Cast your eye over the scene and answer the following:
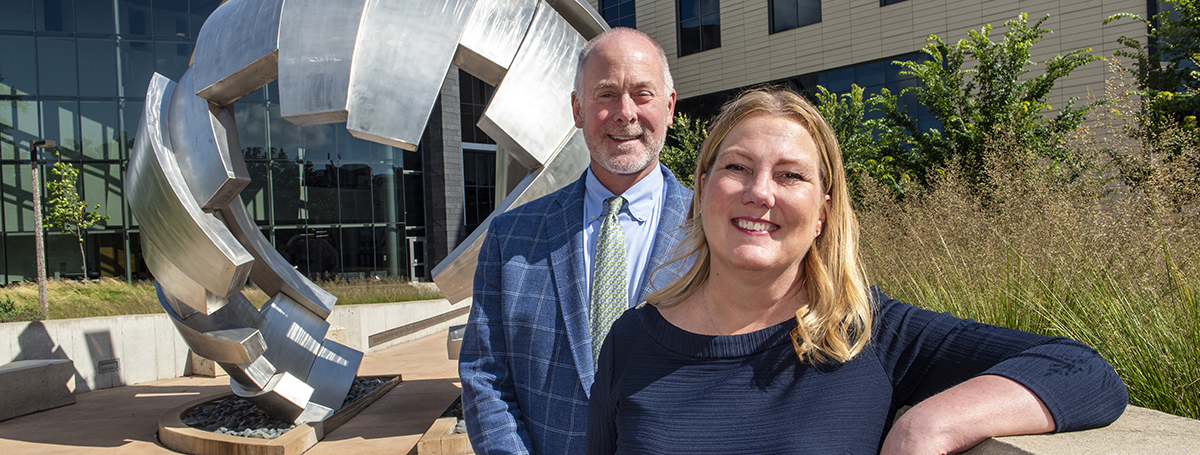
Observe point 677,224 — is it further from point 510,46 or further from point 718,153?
point 510,46

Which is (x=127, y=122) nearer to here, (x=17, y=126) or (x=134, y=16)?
(x=17, y=126)

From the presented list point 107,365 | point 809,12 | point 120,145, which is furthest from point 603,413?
point 120,145

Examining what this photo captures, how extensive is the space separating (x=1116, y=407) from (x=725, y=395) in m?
0.69

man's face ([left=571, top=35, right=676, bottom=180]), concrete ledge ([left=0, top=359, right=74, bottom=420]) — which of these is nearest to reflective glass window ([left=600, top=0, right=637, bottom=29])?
concrete ledge ([left=0, top=359, right=74, bottom=420])

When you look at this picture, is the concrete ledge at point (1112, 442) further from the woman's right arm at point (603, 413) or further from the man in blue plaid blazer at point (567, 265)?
the man in blue plaid blazer at point (567, 265)

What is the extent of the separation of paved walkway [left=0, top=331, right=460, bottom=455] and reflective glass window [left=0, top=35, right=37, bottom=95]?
54.7 ft

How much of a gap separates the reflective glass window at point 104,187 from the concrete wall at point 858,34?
16.3m

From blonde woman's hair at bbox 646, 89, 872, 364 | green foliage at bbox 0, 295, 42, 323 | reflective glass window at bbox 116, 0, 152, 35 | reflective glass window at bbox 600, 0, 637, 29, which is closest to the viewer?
blonde woman's hair at bbox 646, 89, 872, 364

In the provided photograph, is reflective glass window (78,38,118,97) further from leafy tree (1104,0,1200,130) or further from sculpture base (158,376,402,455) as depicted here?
leafy tree (1104,0,1200,130)

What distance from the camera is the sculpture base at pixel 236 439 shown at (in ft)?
16.8

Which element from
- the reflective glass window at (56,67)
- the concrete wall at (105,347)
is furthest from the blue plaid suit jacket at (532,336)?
the reflective glass window at (56,67)

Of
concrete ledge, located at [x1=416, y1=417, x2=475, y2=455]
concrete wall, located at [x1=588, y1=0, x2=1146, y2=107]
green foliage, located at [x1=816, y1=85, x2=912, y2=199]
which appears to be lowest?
concrete ledge, located at [x1=416, y1=417, x2=475, y2=455]

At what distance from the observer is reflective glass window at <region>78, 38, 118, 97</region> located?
20.8 meters

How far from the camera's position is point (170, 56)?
2131 cm
